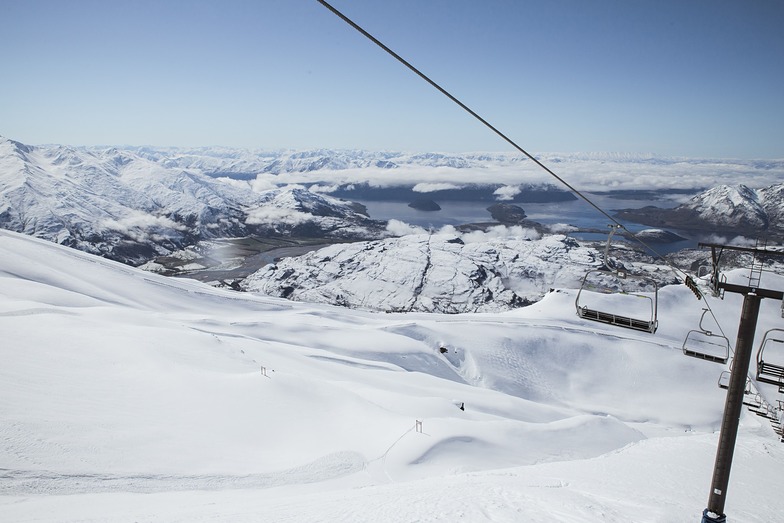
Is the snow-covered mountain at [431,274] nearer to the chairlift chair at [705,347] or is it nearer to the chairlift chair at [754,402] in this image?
the chairlift chair at [705,347]

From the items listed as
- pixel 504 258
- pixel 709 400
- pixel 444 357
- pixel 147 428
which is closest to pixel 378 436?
pixel 147 428

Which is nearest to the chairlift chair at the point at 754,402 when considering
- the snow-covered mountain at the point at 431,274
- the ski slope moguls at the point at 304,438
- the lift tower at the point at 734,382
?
the ski slope moguls at the point at 304,438

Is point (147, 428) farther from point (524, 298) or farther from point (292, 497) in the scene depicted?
point (524, 298)

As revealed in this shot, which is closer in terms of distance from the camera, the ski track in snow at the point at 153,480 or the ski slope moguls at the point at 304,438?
the ski slope moguls at the point at 304,438

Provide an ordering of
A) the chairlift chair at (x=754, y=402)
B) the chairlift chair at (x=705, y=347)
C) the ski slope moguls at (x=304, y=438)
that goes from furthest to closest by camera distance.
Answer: the chairlift chair at (x=754, y=402), the ski slope moguls at (x=304, y=438), the chairlift chair at (x=705, y=347)

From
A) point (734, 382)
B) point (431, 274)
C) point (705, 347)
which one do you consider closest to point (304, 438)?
point (734, 382)

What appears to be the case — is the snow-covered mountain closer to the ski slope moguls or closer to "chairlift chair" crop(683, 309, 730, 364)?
"chairlift chair" crop(683, 309, 730, 364)
